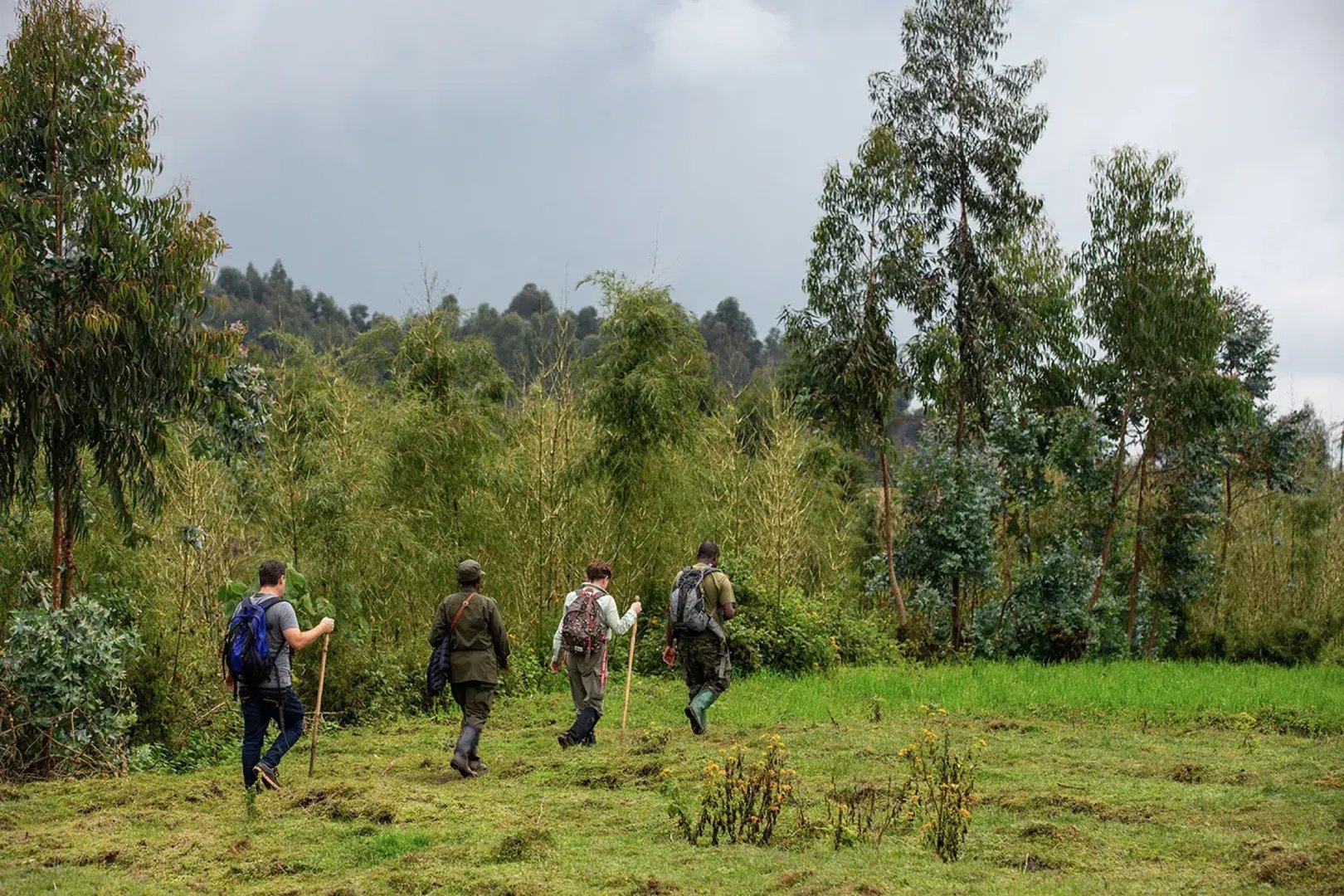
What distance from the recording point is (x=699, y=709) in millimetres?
11336

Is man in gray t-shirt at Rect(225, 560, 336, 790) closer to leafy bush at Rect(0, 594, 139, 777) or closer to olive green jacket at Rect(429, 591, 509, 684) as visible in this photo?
olive green jacket at Rect(429, 591, 509, 684)

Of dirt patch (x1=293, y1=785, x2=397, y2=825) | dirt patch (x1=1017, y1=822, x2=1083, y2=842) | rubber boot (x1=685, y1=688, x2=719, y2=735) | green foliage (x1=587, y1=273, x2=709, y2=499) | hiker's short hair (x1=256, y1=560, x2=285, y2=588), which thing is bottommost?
dirt patch (x1=293, y1=785, x2=397, y2=825)

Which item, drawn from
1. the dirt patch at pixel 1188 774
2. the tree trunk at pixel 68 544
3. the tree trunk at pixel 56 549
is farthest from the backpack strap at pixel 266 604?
the dirt patch at pixel 1188 774

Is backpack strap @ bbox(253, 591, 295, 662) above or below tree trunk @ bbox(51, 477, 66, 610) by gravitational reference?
below

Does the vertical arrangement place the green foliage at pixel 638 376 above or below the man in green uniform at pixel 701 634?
above

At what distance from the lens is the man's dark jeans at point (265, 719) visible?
8.76 m

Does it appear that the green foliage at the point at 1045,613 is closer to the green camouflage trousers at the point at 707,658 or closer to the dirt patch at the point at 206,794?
the green camouflage trousers at the point at 707,658

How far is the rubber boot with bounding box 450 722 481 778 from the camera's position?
9820 millimetres

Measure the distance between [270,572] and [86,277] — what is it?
3.19m

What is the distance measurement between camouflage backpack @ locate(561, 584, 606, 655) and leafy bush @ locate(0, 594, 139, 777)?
373 cm

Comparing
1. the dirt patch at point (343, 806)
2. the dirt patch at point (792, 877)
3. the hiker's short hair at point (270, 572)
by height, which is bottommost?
the dirt patch at point (343, 806)

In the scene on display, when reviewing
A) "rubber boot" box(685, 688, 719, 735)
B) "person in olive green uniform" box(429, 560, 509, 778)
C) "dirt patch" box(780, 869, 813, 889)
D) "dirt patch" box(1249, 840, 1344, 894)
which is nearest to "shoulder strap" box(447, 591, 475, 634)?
"person in olive green uniform" box(429, 560, 509, 778)

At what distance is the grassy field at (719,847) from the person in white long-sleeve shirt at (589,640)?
1.20 feet

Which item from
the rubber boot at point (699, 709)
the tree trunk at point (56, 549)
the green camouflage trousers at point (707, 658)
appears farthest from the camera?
the green camouflage trousers at point (707, 658)
